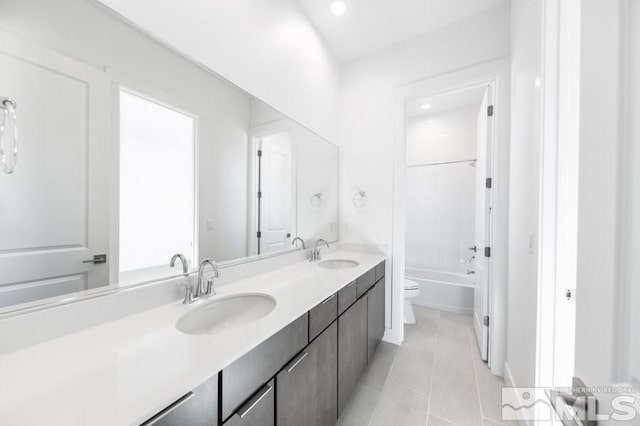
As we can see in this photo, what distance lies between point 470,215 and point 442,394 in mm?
2440

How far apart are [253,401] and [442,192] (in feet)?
11.6

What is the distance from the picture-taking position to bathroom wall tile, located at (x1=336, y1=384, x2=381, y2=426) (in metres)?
1.39

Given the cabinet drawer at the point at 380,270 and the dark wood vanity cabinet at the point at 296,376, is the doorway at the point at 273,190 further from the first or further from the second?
the cabinet drawer at the point at 380,270

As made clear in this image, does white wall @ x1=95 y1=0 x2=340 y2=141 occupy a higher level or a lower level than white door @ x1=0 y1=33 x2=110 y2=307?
higher

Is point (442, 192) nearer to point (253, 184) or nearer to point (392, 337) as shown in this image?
point (392, 337)

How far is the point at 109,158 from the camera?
912 millimetres

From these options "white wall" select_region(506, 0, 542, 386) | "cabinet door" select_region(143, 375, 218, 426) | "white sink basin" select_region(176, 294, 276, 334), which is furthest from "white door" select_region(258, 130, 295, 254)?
"white wall" select_region(506, 0, 542, 386)

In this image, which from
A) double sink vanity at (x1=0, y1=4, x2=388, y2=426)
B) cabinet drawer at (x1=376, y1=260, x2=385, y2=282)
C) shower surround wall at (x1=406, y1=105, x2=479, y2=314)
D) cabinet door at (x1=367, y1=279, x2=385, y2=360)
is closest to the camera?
double sink vanity at (x1=0, y1=4, x2=388, y2=426)

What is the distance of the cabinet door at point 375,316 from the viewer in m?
1.79

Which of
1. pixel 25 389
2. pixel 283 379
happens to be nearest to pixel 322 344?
pixel 283 379

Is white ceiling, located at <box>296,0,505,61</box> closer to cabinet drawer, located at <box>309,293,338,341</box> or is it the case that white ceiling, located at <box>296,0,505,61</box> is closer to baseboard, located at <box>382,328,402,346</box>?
cabinet drawer, located at <box>309,293,338,341</box>

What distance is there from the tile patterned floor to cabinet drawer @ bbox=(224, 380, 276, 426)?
82cm

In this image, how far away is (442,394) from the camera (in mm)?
1603

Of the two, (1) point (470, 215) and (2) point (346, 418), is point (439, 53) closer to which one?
(1) point (470, 215)
